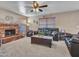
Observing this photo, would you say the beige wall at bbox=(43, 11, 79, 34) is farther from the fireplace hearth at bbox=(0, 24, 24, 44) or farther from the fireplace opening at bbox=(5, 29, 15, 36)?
the fireplace opening at bbox=(5, 29, 15, 36)

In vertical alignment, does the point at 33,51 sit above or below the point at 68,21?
below

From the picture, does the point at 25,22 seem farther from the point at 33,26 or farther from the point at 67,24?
the point at 67,24

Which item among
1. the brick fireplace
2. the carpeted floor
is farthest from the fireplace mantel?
the carpeted floor

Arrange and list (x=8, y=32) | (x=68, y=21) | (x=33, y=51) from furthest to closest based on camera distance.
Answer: (x=68, y=21) → (x=8, y=32) → (x=33, y=51)

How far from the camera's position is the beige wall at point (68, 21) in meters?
8.09

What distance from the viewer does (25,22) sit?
1087cm

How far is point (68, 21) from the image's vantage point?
861cm

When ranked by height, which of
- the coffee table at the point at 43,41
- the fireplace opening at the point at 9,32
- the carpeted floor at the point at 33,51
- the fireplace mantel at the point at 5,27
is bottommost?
the carpeted floor at the point at 33,51

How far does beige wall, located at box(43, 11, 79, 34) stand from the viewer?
8.09m

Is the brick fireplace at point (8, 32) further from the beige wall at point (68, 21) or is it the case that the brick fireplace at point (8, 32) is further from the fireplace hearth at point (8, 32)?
the beige wall at point (68, 21)

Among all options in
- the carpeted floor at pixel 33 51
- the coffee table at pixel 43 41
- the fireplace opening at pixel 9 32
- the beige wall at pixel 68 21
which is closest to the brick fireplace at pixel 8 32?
the fireplace opening at pixel 9 32

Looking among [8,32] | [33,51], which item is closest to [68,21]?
[33,51]

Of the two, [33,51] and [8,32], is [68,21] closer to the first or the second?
[33,51]

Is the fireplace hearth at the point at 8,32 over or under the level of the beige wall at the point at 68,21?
under
